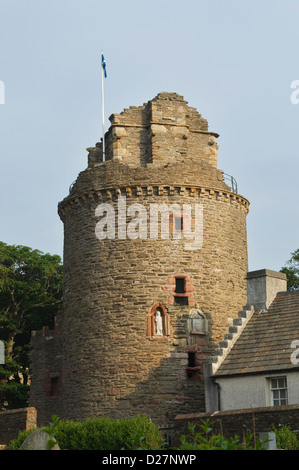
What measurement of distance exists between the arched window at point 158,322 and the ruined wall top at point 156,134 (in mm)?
6079

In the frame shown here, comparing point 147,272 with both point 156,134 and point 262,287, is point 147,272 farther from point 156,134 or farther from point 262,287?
point 156,134

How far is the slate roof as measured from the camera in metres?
25.2

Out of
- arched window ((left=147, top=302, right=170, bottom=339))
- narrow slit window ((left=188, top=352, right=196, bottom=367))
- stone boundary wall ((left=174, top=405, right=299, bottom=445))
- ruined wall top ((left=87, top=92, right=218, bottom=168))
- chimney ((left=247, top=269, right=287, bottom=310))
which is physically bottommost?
stone boundary wall ((left=174, top=405, right=299, bottom=445))

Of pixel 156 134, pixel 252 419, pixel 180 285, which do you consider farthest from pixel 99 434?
pixel 156 134

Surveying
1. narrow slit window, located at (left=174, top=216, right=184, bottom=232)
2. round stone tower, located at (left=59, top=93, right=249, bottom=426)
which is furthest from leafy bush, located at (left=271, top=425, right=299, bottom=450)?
narrow slit window, located at (left=174, top=216, right=184, bottom=232)

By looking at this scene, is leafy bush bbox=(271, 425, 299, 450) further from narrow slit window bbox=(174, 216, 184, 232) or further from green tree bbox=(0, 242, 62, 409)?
green tree bbox=(0, 242, 62, 409)

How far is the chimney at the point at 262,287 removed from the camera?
2831 centimetres

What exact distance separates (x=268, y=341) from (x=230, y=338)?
1.53 m

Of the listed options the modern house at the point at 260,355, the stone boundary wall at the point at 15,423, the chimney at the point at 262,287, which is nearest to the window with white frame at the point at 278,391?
the modern house at the point at 260,355

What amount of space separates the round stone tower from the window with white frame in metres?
5.20

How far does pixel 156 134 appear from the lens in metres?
32.9

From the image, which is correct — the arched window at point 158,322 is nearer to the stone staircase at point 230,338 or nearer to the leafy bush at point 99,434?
the stone staircase at point 230,338

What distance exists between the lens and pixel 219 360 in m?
26.6
